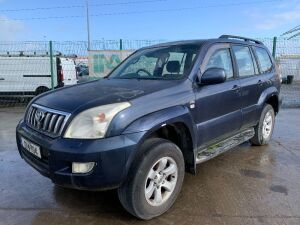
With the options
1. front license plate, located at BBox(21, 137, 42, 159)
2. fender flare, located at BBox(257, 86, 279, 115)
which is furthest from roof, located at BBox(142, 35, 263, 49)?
front license plate, located at BBox(21, 137, 42, 159)

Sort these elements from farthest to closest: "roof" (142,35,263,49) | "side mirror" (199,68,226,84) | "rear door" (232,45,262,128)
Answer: "rear door" (232,45,262,128) < "roof" (142,35,263,49) < "side mirror" (199,68,226,84)

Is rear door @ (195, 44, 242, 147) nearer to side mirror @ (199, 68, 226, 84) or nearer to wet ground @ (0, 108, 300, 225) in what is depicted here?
side mirror @ (199, 68, 226, 84)

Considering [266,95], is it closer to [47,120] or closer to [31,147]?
[47,120]

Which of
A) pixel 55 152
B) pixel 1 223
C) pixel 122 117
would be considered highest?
pixel 122 117

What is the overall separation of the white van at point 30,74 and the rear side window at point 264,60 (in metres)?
7.92

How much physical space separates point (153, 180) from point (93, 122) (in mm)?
883

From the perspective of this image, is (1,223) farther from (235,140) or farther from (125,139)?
(235,140)

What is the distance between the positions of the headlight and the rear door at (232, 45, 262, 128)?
2511 millimetres

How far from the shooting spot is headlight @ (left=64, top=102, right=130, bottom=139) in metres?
3.20

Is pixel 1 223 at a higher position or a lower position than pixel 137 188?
lower

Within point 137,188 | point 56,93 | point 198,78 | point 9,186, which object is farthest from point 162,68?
point 9,186

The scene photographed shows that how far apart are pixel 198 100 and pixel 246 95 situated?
4.71 ft

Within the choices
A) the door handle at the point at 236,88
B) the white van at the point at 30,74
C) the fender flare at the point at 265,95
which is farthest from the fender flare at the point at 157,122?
the white van at the point at 30,74

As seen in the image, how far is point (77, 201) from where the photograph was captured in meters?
4.07
